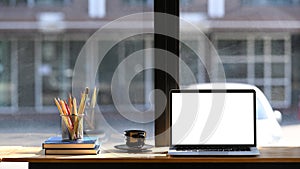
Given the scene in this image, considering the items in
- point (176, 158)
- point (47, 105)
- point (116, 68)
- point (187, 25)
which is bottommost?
point (176, 158)

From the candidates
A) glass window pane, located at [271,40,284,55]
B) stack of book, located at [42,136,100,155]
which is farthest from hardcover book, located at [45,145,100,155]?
glass window pane, located at [271,40,284,55]

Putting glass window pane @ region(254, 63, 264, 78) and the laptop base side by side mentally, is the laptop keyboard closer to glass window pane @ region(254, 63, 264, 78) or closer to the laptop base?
the laptop base

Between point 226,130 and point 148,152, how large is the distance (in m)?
0.35

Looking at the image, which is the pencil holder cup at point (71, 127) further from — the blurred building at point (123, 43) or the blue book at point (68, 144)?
the blurred building at point (123, 43)

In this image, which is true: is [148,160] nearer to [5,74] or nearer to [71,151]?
[71,151]

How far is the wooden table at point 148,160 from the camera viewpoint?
197 centimetres

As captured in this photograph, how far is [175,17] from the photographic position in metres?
2.31

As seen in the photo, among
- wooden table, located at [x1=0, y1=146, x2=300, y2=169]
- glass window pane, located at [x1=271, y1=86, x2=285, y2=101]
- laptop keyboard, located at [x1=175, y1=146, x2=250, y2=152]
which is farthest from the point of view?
glass window pane, located at [x1=271, y1=86, x2=285, y2=101]

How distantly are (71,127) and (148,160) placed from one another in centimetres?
38

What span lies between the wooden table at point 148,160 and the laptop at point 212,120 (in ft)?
0.22

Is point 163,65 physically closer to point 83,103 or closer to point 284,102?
point 83,103

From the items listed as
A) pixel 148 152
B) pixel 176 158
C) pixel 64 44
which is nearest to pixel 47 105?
pixel 64 44

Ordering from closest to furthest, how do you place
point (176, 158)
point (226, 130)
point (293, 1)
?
point (176, 158), point (226, 130), point (293, 1)

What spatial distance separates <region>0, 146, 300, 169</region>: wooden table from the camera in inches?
77.7
